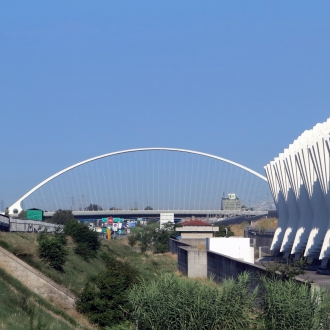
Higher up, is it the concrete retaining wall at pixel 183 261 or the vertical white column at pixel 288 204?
the vertical white column at pixel 288 204

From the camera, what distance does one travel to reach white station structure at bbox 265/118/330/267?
2180 inches

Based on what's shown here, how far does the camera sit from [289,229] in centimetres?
7225

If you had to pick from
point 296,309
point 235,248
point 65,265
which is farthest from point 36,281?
point 235,248

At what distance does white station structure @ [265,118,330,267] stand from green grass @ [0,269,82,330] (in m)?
28.2

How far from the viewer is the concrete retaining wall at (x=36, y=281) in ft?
99.0

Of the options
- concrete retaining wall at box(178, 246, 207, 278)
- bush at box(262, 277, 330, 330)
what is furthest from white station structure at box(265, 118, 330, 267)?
bush at box(262, 277, 330, 330)

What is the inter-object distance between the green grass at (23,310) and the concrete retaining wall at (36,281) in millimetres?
1031

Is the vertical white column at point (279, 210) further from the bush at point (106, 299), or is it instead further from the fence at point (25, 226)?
the bush at point (106, 299)

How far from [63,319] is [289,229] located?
160ft

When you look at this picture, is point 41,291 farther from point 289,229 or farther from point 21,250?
point 289,229

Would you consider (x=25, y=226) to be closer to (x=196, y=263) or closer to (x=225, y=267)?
(x=196, y=263)

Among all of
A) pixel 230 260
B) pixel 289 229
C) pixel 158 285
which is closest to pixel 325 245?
pixel 230 260

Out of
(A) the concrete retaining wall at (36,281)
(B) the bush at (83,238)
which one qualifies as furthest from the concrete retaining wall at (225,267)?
(B) the bush at (83,238)

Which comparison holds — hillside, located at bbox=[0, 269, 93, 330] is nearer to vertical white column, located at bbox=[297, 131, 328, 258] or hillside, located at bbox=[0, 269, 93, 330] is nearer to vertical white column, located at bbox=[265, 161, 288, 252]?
vertical white column, located at bbox=[297, 131, 328, 258]
